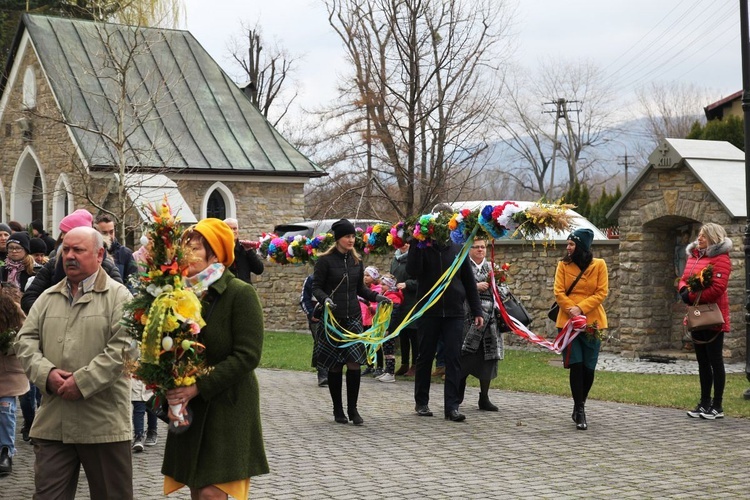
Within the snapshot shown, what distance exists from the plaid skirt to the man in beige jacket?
4.77 m

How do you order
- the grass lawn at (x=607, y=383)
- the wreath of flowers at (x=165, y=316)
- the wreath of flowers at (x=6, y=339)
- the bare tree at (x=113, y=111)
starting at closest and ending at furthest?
1. the wreath of flowers at (x=165, y=316)
2. the wreath of flowers at (x=6, y=339)
3. the grass lawn at (x=607, y=383)
4. the bare tree at (x=113, y=111)

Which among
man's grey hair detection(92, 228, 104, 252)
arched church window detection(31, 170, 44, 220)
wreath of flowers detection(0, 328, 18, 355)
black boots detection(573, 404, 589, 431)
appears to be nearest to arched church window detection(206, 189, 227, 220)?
arched church window detection(31, 170, 44, 220)

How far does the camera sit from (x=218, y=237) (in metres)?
5.40

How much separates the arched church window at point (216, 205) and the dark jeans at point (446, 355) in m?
22.1

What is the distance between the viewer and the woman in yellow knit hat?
5.20 m

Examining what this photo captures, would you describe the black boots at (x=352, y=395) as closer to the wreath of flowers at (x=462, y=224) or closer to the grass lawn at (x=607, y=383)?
the wreath of flowers at (x=462, y=224)

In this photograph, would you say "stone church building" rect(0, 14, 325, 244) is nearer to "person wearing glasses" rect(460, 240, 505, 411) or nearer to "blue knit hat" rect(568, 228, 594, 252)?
"person wearing glasses" rect(460, 240, 505, 411)

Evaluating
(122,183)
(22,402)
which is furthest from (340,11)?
(22,402)

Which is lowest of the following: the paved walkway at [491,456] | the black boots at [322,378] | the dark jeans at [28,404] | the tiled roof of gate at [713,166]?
the paved walkway at [491,456]

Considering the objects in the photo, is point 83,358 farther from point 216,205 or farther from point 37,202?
point 37,202

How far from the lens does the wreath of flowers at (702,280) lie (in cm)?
1074

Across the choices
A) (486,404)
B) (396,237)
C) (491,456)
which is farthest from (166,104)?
(491,456)

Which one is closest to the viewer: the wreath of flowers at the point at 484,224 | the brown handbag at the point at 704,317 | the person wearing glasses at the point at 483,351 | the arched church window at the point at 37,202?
the wreath of flowers at the point at 484,224

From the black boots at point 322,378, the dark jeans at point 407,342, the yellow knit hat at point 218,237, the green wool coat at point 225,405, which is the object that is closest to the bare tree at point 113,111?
the dark jeans at point 407,342
